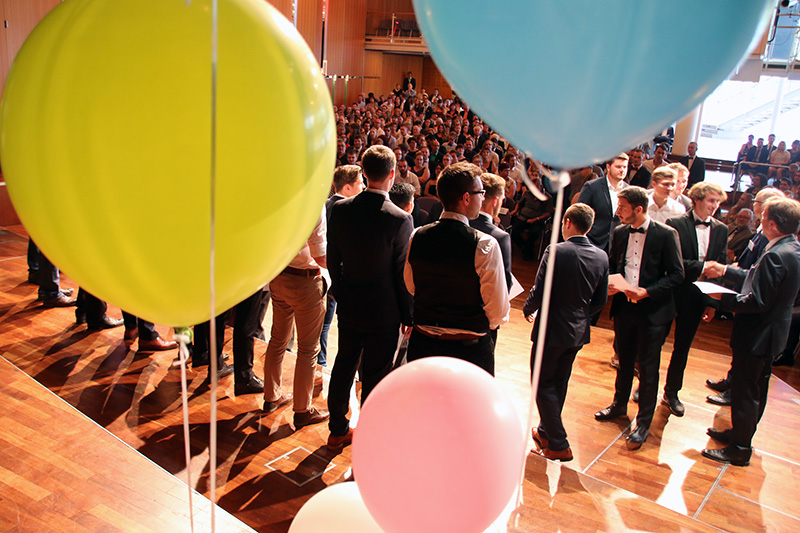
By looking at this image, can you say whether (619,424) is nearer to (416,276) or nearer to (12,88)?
(416,276)

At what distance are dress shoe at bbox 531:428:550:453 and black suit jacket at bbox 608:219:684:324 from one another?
840 millimetres

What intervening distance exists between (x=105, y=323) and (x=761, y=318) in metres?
3.94

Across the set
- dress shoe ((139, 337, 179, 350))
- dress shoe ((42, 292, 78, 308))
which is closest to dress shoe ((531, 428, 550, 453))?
dress shoe ((139, 337, 179, 350))

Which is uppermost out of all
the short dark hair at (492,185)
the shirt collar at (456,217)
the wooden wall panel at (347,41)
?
the wooden wall panel at (347,41)

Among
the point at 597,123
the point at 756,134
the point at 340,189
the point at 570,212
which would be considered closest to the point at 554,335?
the point at 570,212

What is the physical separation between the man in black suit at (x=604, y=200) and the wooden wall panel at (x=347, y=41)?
14054 mm

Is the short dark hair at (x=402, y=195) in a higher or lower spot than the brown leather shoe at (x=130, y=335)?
higher

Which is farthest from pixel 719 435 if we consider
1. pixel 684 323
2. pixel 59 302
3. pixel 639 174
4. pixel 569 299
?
pixel 59 302

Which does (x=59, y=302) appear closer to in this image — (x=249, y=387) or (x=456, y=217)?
(x=249, y=387)

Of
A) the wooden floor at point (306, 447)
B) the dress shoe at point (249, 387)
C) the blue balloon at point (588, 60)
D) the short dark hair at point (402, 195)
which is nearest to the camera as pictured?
the blue balloon at point (588, 60)

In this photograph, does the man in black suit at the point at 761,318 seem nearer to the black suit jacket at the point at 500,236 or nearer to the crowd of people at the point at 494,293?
the crowd of people at the point at 494,293

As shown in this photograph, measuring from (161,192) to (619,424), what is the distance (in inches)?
125

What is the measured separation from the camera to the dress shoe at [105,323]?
4.08 metres

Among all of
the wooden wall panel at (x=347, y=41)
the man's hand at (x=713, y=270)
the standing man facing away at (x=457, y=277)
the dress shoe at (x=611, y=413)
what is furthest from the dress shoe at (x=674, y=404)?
the wooden wall panel at (x=347, y=41)
